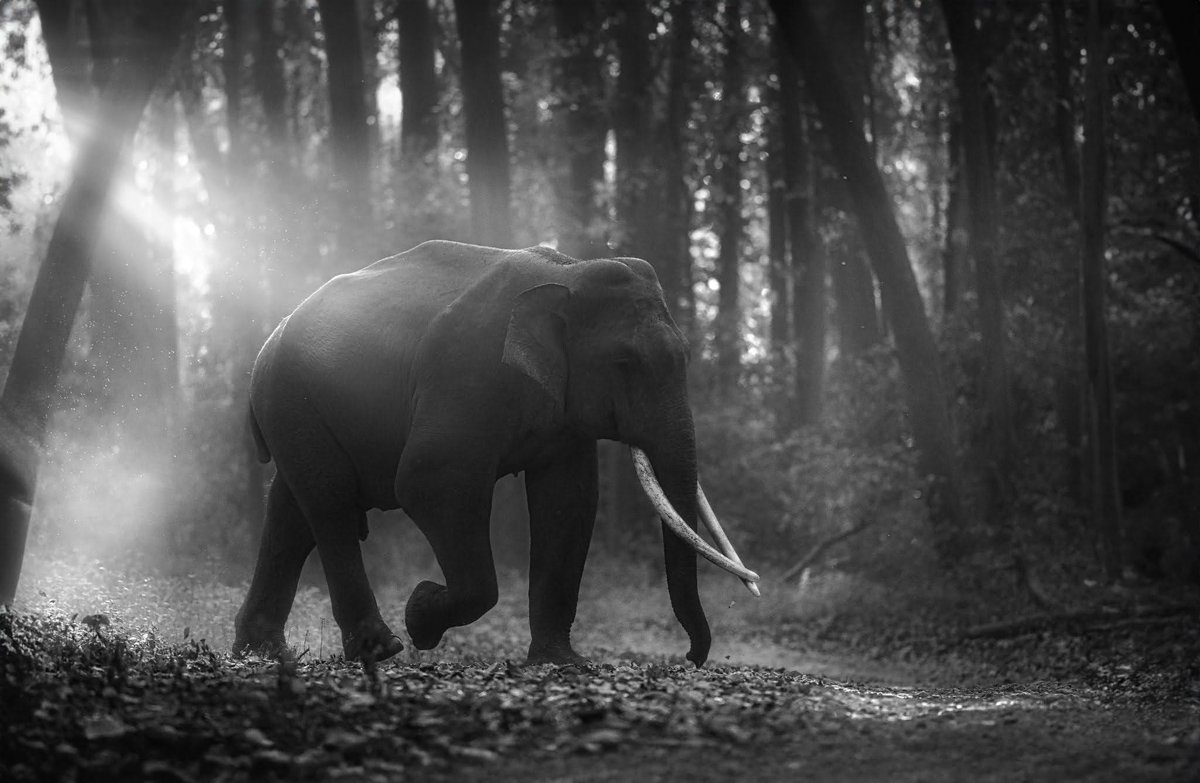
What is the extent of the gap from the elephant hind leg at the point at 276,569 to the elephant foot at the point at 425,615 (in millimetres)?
1660

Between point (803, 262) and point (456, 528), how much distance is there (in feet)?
68.8

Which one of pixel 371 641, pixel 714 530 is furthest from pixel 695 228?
pixel 371 641

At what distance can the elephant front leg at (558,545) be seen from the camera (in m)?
10.3

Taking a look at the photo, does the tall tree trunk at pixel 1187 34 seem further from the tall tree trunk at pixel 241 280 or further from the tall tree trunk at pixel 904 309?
the tall tree trunk at pixel 241 280

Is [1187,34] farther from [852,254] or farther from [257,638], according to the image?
[852,254]

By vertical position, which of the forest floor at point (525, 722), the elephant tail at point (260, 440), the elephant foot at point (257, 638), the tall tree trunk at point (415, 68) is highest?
the tall tree trunk at point (415, 68)

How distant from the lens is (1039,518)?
19.1 metres

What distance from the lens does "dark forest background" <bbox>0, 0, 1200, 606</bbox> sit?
1722cm

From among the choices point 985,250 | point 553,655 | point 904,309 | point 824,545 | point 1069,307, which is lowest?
point 553,655

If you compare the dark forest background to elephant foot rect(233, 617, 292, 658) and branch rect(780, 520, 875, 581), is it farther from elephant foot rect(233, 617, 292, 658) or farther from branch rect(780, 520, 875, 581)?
elephant foot rect(233, 617, 292, 658)

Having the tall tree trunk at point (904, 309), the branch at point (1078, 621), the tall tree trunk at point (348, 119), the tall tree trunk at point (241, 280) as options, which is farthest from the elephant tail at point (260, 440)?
Answer: the tall tree trunk at point (348, 119)

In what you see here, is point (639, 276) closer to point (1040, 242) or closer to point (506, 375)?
point (506, 375)

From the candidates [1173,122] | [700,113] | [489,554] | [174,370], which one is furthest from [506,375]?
[700,113]

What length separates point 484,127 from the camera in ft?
70.9
